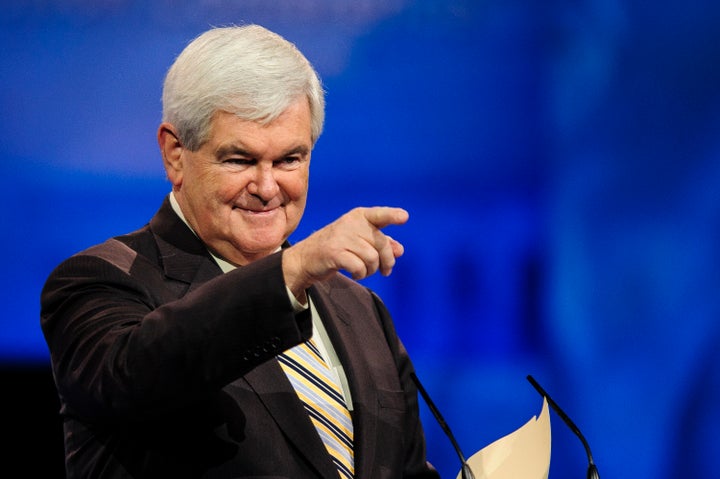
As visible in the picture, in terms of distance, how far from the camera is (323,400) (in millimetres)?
1616

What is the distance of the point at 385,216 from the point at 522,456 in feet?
2.05

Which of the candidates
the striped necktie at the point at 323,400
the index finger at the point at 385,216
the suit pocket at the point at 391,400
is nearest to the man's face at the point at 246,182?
the striped necktie at the point at 323,400

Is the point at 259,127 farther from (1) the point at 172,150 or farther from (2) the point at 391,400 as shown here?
(2) the point at 391,400

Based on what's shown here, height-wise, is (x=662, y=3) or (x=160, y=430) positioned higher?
(x=662, y=3)

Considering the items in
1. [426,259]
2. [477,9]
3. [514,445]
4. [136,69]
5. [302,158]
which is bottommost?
[514,445]

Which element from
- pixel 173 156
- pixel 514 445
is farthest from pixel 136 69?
pixel 514 445

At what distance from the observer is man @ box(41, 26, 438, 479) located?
3.83ft

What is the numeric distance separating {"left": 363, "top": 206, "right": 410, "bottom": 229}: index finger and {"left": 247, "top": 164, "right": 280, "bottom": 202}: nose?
461 millimetres

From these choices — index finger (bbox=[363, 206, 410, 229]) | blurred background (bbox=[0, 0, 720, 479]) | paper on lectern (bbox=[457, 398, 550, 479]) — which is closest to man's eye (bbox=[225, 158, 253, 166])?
index finger (bbox=[363, 206, 410, 229])

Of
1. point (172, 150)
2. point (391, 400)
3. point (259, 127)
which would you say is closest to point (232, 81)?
point (259, 127)

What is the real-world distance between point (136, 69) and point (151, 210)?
0.35 metres

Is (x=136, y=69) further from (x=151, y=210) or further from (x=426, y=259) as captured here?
(x=426, y=259)

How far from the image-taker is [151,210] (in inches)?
91.5

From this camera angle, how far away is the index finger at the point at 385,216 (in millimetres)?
1112
